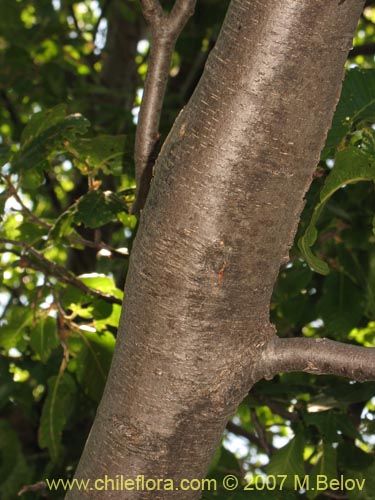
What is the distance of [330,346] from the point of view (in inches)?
31.8

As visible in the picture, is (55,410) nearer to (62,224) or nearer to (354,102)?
(62,224)

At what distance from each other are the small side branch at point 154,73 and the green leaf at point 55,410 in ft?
1.81

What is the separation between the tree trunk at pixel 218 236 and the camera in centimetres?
69

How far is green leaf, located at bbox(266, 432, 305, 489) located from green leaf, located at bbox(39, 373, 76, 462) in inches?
17.9

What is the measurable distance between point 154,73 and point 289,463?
84 cm

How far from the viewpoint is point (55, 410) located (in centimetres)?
149

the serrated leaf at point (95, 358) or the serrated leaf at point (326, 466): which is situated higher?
the serrated leaf at point (95, 358)

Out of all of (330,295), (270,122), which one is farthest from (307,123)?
(330,295)

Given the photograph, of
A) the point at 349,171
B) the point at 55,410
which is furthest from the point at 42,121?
the point at 349,171

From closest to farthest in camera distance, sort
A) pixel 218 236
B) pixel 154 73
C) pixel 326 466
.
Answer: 1. pixel 218 236
2. pixel 154 73
3. pixel 326 466

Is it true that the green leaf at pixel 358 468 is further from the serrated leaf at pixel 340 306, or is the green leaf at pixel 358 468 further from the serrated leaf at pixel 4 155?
the serrated leaf at pixel 4 155

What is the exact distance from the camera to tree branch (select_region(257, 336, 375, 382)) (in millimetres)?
776

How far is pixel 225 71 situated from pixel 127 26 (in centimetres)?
236

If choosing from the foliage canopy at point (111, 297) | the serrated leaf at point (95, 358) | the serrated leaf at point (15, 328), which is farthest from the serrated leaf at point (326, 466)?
the serrated leaf at point (15, 328)
